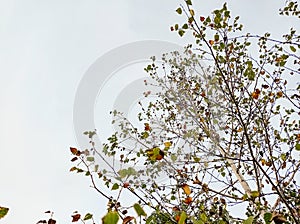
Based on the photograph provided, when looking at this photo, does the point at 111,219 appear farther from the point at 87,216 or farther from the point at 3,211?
the point at 87,216

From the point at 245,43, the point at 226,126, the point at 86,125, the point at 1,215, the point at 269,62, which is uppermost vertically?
the point at 86,125

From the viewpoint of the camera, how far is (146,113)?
5777 mm

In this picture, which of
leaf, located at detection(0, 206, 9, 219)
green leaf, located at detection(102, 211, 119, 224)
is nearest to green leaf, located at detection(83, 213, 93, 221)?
leaf, located at detection(0, 206, 9, 219)

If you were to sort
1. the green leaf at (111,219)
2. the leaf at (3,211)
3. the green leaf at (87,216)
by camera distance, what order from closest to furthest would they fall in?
the green leaf at (111,219) < the leaf at (3,211) < the green leaf at (87,216)

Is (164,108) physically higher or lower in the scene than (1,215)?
higher

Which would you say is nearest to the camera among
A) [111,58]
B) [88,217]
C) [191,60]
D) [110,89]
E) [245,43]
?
[88,217]

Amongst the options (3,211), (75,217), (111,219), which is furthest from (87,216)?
(111,219)

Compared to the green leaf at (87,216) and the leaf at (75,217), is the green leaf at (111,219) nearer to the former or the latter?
the green leaf at (87,216)

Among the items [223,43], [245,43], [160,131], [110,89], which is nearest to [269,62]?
[245,43]

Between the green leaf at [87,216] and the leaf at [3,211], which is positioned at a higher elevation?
the green leaf at [87,216]

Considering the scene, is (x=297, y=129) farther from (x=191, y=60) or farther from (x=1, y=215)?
(x=1, y=215)

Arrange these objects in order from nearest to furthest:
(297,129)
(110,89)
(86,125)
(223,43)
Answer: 1. (223,43)
2. (297,129)
3. (86,125)
4. (110,89)

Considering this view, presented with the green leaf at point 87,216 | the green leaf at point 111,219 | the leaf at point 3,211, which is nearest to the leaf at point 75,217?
the green leaf at point 87,216

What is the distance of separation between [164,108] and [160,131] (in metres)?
0.50
